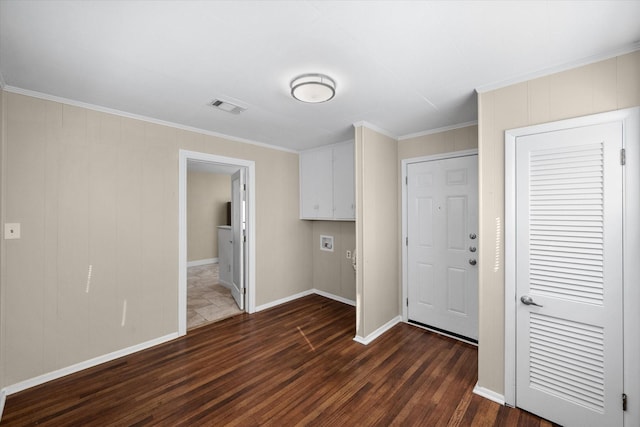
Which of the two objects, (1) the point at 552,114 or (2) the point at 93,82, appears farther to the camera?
(2) the point at 93,82

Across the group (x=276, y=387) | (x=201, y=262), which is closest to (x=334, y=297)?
(x=276, y=387)

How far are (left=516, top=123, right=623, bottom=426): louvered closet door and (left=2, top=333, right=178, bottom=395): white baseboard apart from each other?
337 cm

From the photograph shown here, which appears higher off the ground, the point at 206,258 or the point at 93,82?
the point at 93,82

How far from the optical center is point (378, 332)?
3.17 m

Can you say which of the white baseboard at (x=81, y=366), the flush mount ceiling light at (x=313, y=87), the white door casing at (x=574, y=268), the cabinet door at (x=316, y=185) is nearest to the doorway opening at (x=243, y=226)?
the white baseboard at (x=81, y=366)

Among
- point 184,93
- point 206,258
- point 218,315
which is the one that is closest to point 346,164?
point 184,93

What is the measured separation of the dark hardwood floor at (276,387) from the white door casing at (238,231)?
2.87ft

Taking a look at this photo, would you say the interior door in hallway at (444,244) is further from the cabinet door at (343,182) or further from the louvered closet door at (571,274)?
the louvered closet door at (571,274)

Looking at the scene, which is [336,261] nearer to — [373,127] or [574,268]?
[373,127]

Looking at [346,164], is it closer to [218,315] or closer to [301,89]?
[301,89]

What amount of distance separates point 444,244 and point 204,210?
6313mm

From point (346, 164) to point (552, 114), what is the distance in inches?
91.4

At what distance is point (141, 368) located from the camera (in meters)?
2.51

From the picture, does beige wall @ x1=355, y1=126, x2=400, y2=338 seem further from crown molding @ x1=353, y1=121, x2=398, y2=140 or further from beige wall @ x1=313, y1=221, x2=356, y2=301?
beige wall @ x1=313, y1=221, x2=356, y2=301
